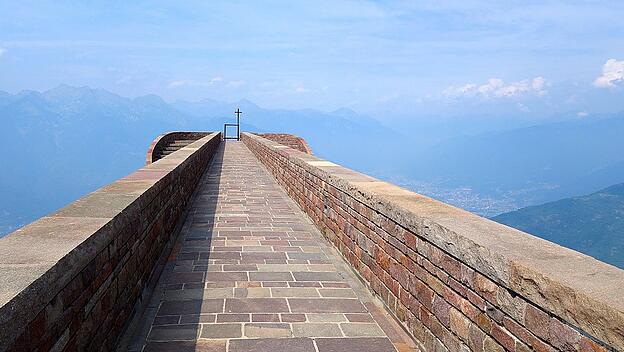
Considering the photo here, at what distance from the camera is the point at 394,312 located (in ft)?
13.0

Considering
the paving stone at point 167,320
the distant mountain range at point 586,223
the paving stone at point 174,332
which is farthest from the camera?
the distant mountain range at point 586,223

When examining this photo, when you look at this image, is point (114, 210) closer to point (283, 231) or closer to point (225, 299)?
point (225, 299)

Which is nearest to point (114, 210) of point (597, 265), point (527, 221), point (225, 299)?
point (225, 299)

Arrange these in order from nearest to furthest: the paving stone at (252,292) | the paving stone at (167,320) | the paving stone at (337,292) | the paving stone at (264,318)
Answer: the paving stone at (167,320)
the paving stone at (264,318)
the paving stone at (252,292)
the paving stone at (337,292)

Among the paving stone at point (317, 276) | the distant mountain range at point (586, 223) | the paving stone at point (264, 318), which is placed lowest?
the distant mountain range at point (586, 223)

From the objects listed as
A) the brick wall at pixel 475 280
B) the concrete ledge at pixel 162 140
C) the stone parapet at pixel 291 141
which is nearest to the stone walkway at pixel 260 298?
the brick wall at pixel 475 280

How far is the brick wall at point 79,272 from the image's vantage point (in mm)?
1894

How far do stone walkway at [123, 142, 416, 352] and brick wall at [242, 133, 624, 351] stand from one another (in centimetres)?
33

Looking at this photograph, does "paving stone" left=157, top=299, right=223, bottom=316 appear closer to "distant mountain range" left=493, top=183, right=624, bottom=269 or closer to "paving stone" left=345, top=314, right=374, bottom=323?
"paving stone" left=345, top=314, right=374, bottom=323

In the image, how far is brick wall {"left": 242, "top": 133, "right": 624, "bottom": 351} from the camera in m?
1.95

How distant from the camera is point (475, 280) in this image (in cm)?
273

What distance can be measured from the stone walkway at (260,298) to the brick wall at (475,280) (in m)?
0.33

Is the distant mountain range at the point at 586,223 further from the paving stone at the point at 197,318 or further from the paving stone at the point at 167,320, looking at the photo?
the paving stone at the point at 167,320

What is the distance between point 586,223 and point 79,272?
7973 inches
